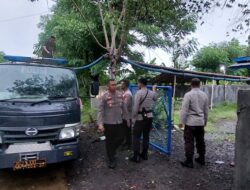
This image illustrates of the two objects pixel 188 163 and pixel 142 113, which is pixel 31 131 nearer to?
pixel 142 113

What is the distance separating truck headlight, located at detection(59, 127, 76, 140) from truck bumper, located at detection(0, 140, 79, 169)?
0.13 meters

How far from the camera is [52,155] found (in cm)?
510

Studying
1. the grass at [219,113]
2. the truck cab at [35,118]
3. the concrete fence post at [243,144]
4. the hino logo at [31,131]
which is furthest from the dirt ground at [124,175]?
the grass at [219,113]

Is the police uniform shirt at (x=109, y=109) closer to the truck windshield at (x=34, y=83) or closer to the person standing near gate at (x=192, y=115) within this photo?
the truck windshield at (x=34, y=83)

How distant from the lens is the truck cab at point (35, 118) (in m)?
4.89

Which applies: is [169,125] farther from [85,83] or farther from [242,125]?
[85,83]

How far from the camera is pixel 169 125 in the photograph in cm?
659

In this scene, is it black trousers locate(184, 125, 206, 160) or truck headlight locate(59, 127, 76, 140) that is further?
black trousers locate(184, 125, 206, 160)

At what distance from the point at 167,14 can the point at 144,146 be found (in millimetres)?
3688

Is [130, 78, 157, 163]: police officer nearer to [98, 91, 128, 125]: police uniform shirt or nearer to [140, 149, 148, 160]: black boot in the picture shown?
[140, 149, 148, 160]: black boot

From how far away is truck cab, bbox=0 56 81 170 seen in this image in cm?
489

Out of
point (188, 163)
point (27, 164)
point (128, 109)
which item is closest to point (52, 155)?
point (27, 164)

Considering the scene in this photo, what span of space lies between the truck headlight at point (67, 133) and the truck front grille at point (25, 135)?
8cm

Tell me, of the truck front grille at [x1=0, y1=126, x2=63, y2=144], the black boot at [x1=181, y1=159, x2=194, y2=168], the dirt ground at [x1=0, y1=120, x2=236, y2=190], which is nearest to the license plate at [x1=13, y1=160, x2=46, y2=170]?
the truck front grille at [x1=0, y1=126, x2=63, y2=144]
